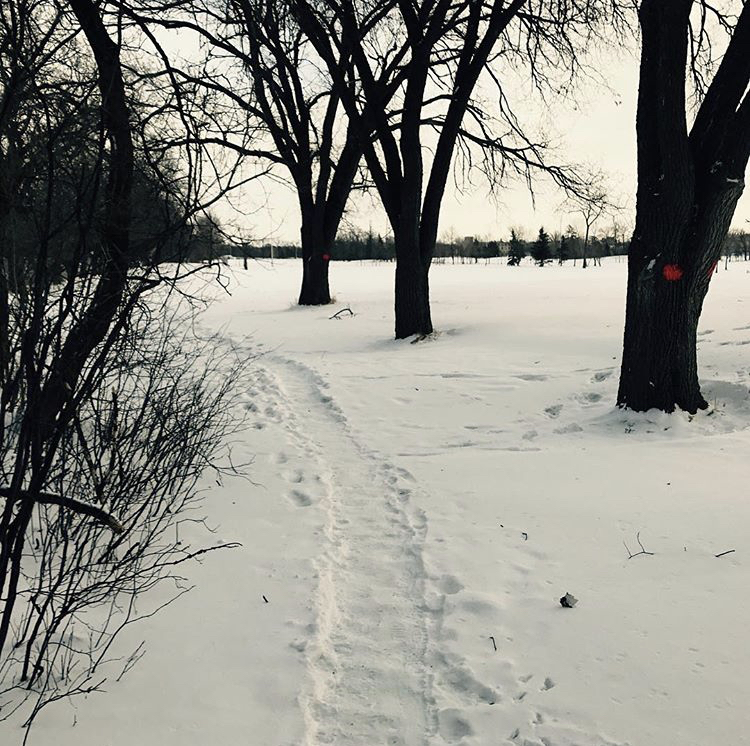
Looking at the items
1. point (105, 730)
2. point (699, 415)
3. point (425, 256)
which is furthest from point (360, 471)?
point (425, 256)

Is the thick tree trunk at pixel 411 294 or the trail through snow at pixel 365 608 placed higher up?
the thick tree trunk at pixel 411 294

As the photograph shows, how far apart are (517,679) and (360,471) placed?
2.64 metres

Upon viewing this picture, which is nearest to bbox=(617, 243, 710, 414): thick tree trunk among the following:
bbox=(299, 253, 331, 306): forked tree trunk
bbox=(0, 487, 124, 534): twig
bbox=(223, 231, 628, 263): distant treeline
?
bbox=(0, 487, 124, 534): twig

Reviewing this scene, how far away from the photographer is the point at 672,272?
567cm

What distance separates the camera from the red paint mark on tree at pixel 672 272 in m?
5.67

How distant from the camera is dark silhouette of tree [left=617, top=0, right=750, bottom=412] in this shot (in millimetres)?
5398

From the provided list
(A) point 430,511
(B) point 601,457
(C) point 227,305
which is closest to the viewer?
(A) point 430,511

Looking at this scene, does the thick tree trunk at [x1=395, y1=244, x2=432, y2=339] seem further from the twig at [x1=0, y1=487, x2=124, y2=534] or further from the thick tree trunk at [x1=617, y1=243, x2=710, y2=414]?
the twig at [x1=0, y1=487, x2=124, y2=534]

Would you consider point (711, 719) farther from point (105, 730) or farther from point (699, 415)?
point (699, 415)

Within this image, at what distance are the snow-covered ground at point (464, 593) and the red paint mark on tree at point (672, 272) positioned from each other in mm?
1320

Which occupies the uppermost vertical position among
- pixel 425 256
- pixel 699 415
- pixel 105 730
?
pixel 425 256

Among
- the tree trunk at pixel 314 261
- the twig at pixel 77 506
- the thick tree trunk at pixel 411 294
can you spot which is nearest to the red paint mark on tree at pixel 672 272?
the twig at pixel 77 506

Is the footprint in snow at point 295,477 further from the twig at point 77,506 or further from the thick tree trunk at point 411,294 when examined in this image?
the thick tree trunk at point 411,294

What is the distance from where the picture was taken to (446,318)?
14.0 m
